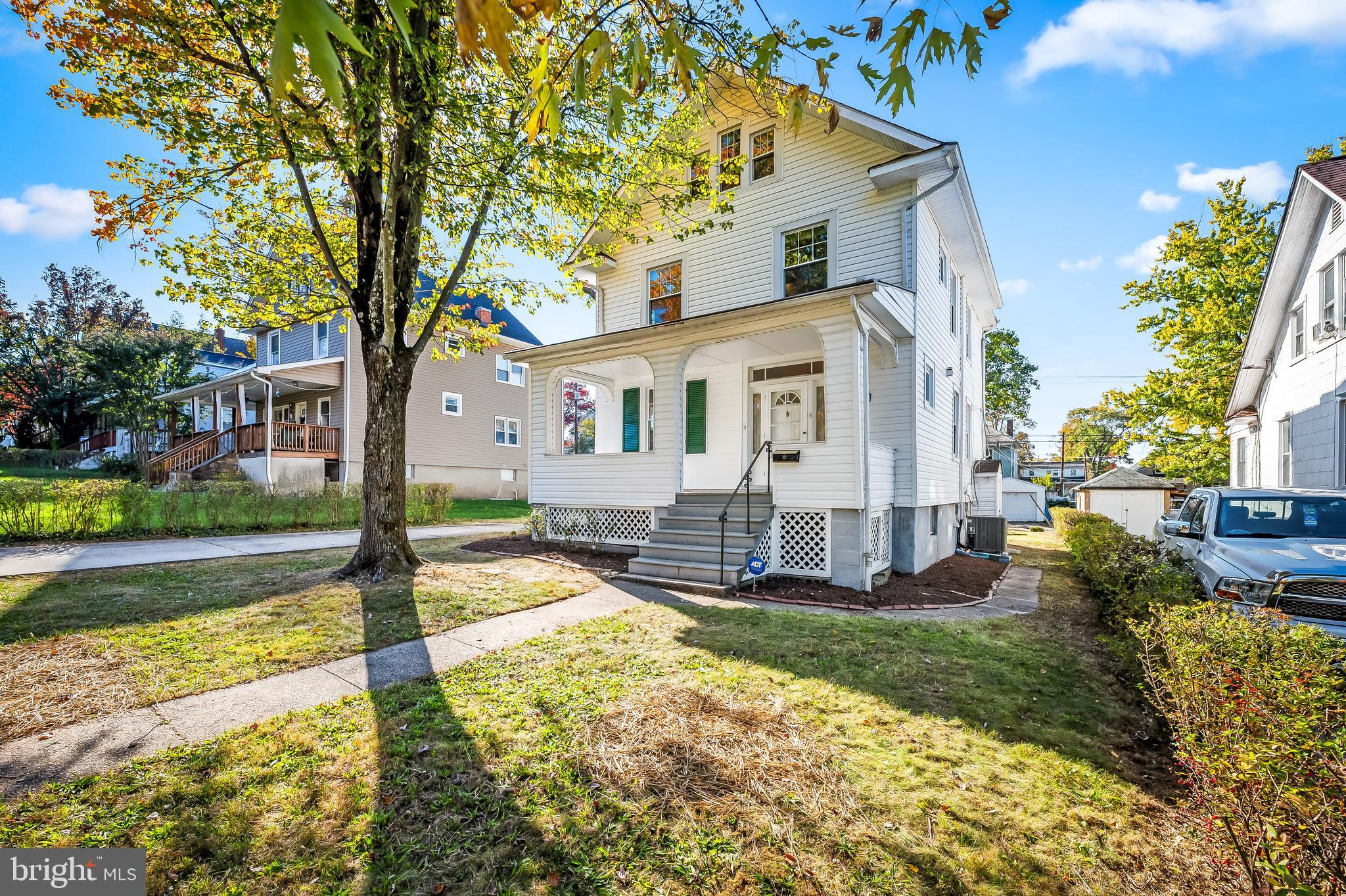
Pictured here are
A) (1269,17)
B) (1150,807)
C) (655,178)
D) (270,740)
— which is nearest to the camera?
(1150,807)

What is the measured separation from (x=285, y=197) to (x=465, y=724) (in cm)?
990

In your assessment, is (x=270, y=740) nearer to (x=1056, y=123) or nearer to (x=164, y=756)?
(x=164, y=756)

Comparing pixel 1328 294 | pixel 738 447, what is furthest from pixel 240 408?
pixel 1328 294

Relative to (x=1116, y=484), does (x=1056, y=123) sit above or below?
above

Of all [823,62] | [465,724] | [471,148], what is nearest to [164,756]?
[465,724]

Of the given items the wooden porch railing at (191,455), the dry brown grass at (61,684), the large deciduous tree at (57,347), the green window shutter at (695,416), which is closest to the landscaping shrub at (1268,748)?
the dry brown grass at (61,684)

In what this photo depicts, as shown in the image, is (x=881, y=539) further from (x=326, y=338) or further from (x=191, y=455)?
(x=191, y=455)

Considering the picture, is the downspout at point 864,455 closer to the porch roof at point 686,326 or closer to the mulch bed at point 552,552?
the porch roof at point 686,326

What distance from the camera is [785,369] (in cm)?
1063

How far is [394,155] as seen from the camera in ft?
22.7

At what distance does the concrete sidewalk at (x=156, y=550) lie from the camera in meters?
7.84

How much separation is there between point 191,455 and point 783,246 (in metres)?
22.3

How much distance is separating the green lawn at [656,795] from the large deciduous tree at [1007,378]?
3431cm

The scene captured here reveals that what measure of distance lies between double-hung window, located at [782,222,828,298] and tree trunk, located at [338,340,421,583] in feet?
24.7
